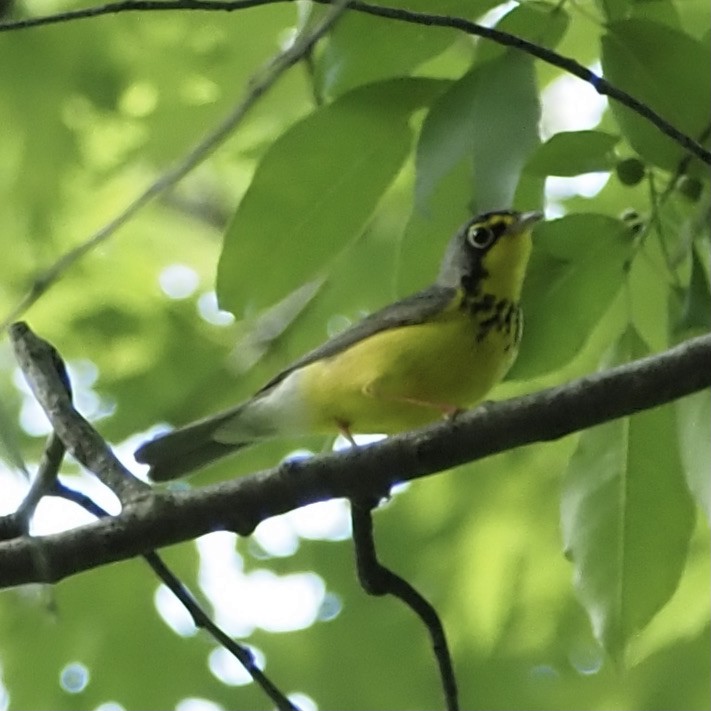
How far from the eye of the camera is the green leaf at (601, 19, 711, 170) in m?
2.02

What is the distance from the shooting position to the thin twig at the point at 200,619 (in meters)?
2.00

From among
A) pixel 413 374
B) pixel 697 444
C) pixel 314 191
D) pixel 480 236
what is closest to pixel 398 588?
pixel 697 444

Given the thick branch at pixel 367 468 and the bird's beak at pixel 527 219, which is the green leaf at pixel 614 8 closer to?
the bird's beak at pixel 527 219

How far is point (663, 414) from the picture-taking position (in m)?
2.23

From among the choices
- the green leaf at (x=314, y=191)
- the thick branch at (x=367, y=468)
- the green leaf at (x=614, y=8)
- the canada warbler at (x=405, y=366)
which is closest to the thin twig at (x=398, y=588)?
the thick branch at (x=367, y=468)

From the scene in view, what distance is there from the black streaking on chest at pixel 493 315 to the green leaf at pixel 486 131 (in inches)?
30.2

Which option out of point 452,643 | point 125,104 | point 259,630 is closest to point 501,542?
point 452,643

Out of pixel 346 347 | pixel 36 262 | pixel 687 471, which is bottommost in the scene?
pixel 687 471

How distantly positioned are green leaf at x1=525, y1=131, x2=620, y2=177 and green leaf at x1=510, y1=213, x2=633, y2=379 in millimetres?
166

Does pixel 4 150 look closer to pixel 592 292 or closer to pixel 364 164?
pixel 364 164

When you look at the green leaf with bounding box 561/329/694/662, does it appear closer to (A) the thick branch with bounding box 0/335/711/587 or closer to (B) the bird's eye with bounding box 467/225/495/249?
(A) the thick branch with bounding box 0/335/711/587

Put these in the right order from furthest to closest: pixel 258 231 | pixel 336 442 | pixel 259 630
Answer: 1. pixel 259 630
2. pixel 336 442
3. pixel 258 231

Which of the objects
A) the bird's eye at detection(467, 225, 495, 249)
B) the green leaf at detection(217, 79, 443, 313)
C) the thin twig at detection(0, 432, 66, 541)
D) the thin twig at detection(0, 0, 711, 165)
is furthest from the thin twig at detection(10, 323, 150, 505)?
the bird's eye at detection(467, 225, 495, 249)

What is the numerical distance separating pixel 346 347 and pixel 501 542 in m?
1.08
